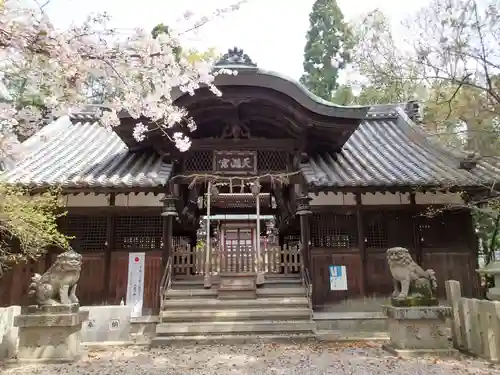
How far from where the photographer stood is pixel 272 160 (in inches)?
487

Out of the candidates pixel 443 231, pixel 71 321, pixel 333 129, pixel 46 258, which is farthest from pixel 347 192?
pixel 46 258

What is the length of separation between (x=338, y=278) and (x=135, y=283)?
558cm

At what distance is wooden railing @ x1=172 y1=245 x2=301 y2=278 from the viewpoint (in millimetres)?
11102

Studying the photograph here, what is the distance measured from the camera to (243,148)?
12.1m

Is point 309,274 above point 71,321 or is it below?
above

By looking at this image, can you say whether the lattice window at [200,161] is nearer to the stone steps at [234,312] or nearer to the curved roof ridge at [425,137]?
the stone steps at [234,312]

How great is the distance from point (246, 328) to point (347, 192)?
464 centimetres

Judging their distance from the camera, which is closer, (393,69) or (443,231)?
(393,69)

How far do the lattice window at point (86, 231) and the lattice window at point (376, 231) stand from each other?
24.7 ft

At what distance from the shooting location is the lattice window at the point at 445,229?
1089 centimetres

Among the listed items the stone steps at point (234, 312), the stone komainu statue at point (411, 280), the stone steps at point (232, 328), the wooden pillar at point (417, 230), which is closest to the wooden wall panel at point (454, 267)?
the wooden pillar at point (417, 230)

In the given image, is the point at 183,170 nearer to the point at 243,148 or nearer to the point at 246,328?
the point at 243,148

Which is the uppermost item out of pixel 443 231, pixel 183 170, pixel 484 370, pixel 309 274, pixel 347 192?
pixel 183 170

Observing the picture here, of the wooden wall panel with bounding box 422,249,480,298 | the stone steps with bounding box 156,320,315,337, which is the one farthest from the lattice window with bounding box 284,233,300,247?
the stone steps with bounding box 156,320,315,337
